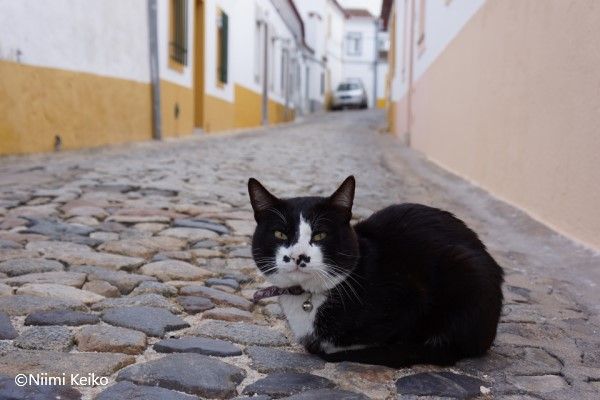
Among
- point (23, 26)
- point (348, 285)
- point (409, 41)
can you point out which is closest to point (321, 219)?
point (348, 285)

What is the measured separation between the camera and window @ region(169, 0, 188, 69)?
1233 centimetres

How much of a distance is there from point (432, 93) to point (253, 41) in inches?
474

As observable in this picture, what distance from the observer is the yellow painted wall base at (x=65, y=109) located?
6828 millimetres

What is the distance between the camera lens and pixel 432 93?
956 cm

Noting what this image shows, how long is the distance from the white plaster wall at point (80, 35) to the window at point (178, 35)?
55.6 inches

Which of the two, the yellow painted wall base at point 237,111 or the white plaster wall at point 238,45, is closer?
the yellow painted wall base at point 237,111

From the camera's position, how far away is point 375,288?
87.0 inches

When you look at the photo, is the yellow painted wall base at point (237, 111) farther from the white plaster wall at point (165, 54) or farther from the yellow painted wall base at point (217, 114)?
the white plaster wall at point (165, 54)

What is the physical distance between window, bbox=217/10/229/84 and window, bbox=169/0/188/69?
3.30 metres

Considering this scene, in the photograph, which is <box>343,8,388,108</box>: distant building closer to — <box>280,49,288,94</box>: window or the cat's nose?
<box>280,49,288,94</box>: window

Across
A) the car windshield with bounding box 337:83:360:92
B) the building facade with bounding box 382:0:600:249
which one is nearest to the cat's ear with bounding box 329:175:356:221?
the building facade with bounding box 382:0:600:249

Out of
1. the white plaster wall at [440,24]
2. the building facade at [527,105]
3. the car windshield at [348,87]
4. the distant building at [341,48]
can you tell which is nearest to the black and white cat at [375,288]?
the building facade at [527,105]

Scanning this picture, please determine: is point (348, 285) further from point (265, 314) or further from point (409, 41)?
point (409, 41)

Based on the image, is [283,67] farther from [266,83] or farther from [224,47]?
[224,47]
